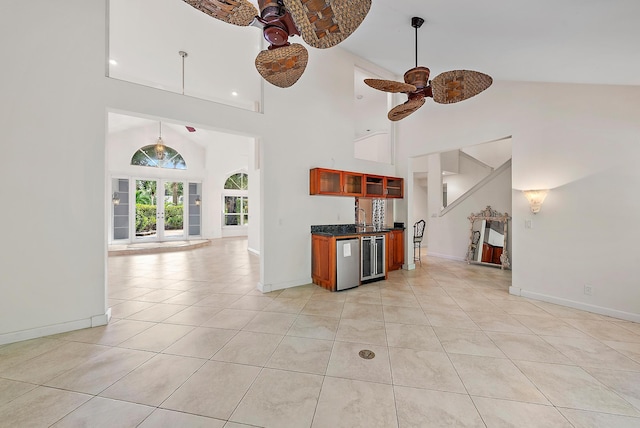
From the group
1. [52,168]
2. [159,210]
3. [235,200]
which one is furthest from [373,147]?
[159,210]

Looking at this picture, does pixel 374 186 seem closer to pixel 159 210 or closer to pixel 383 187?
pixel 383 187

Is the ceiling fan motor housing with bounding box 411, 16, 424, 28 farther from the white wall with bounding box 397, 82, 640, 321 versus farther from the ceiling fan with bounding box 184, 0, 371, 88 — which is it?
the white wall with bounding box 397, 82, 640, 321

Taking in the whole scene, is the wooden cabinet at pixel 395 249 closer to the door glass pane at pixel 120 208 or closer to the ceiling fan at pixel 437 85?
the ceiling fan at pixel 437 85

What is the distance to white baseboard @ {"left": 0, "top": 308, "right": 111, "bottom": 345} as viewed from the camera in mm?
2371

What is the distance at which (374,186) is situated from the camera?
16.6ft

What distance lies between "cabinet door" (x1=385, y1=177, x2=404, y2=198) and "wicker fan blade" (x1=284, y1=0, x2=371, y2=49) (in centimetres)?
375

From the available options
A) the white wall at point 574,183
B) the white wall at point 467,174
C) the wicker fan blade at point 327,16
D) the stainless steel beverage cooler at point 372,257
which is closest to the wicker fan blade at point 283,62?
the wicker fan blade at point 327,16

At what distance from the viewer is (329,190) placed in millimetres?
4324

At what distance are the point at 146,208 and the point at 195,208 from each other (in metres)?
1.65

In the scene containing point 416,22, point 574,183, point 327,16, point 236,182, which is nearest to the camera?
point 327,16

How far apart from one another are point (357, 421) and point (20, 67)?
4.25m

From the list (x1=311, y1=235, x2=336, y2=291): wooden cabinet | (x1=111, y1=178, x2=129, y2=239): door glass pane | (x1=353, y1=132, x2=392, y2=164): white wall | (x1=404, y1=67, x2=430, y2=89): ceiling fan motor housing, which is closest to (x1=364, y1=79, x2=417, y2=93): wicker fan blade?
(x1=404, y1=67, x2=430, y2=89): ceiling fan motor housing

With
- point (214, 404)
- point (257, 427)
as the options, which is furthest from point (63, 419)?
point (257, 427)

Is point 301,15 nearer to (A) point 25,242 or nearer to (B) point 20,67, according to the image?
(B) point 20,67
